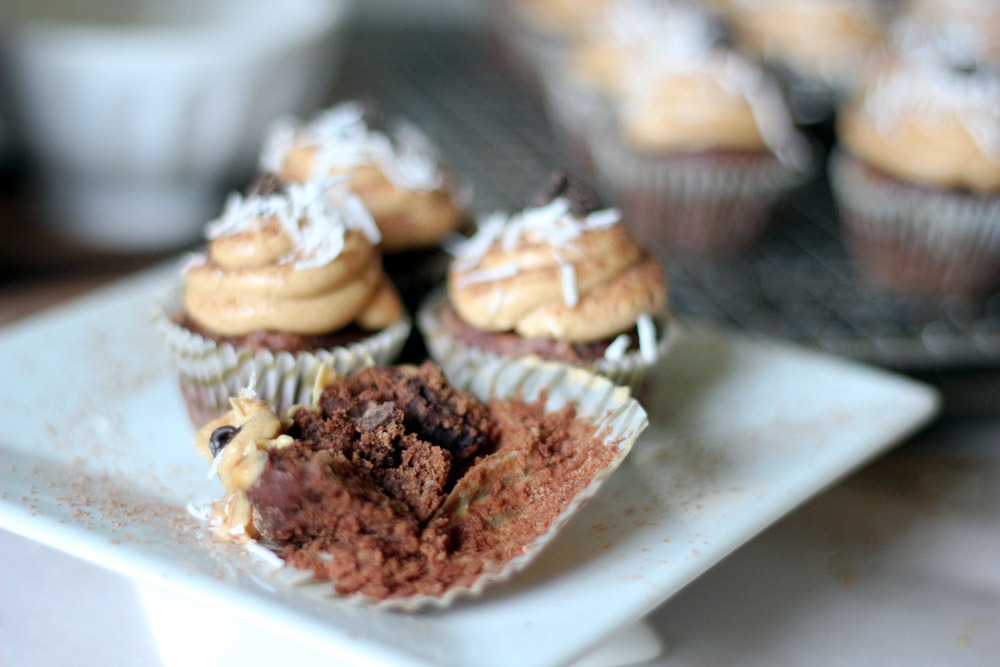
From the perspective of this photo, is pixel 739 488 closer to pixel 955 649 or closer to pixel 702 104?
pixel 955 649

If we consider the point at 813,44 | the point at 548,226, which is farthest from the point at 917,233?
the point at 548,226

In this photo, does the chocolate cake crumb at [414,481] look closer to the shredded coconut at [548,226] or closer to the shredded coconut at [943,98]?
the shredded coconut at [548,226]

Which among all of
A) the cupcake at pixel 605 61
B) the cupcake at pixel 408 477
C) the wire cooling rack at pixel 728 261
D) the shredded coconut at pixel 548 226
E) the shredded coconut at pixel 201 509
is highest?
the shredded coconut at pixel 548 226

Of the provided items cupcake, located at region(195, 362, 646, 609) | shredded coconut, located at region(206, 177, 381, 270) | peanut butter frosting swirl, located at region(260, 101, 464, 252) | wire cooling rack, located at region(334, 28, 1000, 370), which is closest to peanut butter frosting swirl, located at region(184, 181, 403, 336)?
shredded coconut, located at region(206, 177, 381, 270)

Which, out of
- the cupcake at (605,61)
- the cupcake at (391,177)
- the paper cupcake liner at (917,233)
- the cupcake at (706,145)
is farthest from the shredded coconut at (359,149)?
the paper cupcake liner at (917,233)

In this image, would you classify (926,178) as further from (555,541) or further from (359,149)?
(555,541)

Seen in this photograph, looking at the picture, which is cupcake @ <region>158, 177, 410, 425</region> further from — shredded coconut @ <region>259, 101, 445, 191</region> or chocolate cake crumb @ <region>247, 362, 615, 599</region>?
shredded coconut @ <region>259, 101, 445, 191</region>
